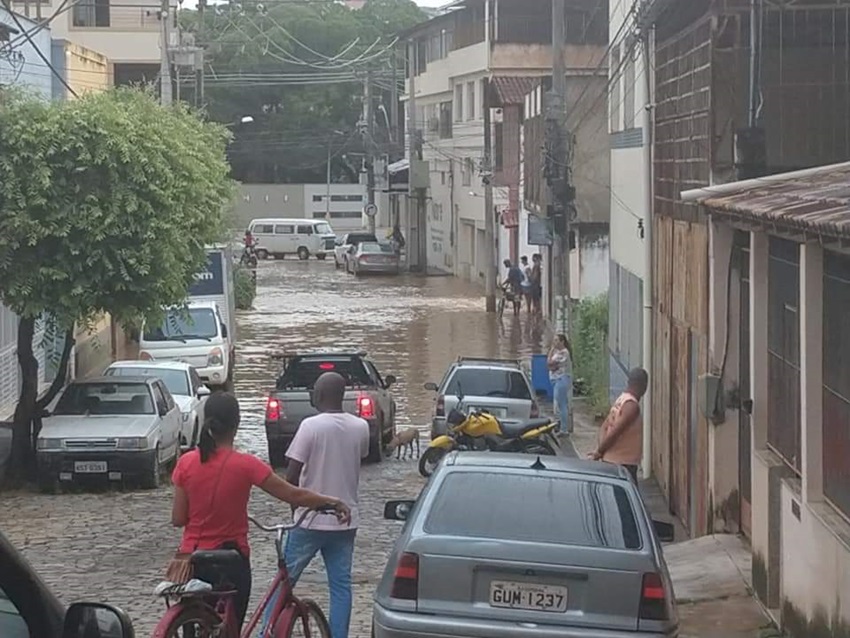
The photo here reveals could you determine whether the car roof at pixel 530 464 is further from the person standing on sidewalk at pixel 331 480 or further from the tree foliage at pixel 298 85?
the tree foliage at pixel 298 85

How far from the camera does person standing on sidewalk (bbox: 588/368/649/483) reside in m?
14.2

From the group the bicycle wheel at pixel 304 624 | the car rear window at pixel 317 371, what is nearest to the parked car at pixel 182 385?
the car rear window at pixel 317 371

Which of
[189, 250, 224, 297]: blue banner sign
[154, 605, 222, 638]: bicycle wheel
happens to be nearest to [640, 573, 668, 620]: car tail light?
[154, 605, 222, 638]: bicycle wheel

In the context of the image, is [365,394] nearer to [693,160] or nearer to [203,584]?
[693,160]

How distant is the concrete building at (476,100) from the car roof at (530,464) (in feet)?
124

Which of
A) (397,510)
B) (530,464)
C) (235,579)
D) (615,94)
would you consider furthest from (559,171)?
(235,579)

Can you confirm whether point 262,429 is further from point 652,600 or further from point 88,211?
point 652,600

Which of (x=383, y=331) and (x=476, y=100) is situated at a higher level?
(x=476, y=100)

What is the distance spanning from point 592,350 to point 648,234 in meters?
10.6

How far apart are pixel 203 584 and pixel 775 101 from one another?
358 inches

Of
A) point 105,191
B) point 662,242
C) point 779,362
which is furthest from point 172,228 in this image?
point 779,362

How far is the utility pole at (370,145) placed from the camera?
76188 millimetres

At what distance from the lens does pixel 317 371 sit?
23125 millimetres

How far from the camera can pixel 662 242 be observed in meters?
18.9
